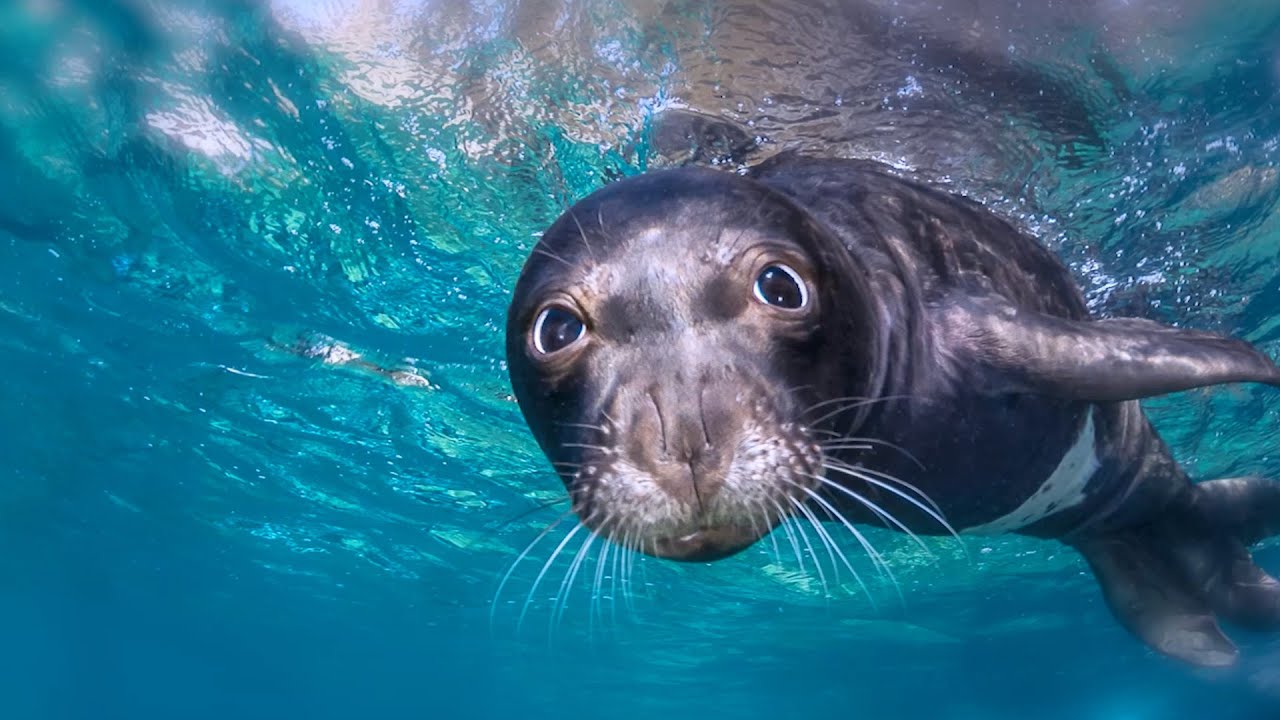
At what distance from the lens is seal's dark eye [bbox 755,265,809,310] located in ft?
9.02

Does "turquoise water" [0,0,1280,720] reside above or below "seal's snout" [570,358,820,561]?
above

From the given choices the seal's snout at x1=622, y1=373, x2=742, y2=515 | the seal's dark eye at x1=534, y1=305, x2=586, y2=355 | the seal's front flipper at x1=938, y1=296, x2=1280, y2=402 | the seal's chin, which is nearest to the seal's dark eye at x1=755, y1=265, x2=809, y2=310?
the seal's snout at x1=622, y1=373, x2=742, y2=515

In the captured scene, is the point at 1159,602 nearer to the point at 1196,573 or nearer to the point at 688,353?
the point at 1196,573

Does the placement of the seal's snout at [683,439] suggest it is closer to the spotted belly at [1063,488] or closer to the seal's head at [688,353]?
the seal's head at [688,353]

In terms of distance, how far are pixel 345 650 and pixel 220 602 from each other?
1038 cm

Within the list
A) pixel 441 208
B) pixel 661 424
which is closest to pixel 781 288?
pixel 661 424

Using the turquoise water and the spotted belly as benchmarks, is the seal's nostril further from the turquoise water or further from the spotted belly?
the spotted belly

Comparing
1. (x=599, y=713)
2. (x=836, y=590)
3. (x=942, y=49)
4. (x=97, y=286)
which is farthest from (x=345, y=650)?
(x=942, y=49)

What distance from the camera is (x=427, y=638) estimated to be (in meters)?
36.2

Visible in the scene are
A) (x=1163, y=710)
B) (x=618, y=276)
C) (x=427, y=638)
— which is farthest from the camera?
(x=1163, y=710)

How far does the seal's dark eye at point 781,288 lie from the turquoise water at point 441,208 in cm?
103

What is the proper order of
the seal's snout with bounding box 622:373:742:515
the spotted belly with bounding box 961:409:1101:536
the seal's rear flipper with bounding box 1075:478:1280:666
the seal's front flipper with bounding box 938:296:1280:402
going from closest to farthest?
the seal's snout with bounding box 622:373:742:515 → the seal's front flipper with bounding box 938:296:1280:402 → the spotted belly with bounding box 961:409:1101:536 → the seal's rear flipper with bounding box 1075:478:1280:666

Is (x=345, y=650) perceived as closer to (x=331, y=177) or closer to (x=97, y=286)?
(x=97, y=286)

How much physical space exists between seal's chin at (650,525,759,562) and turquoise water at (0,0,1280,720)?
0.51 metres
